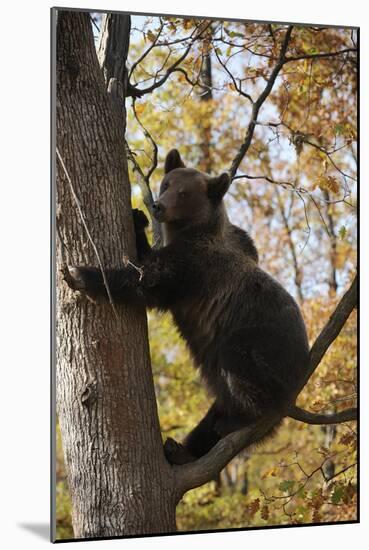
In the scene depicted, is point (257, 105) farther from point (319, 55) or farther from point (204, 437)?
point (204, 437)

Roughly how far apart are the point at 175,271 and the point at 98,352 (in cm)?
79

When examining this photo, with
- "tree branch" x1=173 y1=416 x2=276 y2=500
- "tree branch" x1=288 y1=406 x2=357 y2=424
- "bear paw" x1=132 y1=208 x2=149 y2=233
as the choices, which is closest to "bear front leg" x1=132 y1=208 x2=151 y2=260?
"bear paw" x1=132 y1=208 x2=149 y2=233

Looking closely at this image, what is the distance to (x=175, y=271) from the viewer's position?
5.06 m

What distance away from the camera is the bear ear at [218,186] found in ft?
18.0

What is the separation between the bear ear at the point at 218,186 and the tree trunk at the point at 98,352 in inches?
33.8

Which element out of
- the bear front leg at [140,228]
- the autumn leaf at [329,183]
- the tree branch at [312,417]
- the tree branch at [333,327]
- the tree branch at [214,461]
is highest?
the autumn leaf at [329,183]

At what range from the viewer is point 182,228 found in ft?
18.0

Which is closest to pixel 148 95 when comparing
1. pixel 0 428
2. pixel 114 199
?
pixel 114 199

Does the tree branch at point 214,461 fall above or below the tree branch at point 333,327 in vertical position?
below

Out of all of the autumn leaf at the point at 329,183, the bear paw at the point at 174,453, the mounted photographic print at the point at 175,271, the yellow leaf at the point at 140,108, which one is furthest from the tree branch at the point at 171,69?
the bear paw at the point at 174,453

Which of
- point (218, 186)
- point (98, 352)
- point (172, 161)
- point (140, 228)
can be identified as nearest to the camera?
point (98, 352)

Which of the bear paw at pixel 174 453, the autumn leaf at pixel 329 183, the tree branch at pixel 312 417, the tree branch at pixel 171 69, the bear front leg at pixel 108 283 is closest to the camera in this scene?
the bear front leg at pixel 108 283

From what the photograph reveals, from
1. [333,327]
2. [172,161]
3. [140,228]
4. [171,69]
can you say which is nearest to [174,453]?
[333,327]

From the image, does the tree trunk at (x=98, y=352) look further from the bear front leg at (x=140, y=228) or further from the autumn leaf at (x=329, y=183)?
the autumn leaf at (x=329, y=183)
